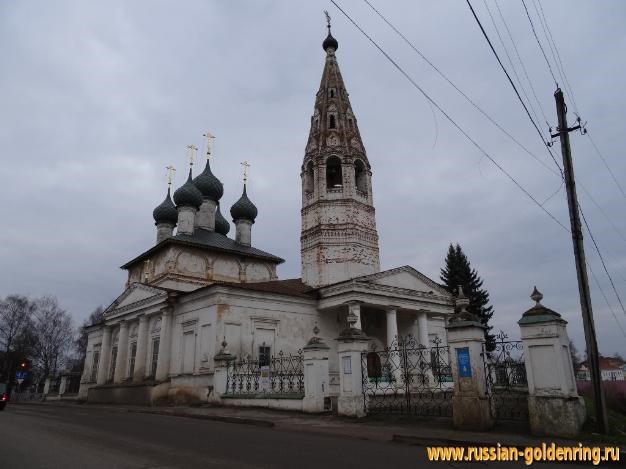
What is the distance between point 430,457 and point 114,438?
5.99 metres

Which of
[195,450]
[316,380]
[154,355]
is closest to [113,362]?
[154,355]

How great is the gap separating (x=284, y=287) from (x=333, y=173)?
789 cm

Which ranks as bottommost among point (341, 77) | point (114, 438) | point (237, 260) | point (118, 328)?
point (114, 438)

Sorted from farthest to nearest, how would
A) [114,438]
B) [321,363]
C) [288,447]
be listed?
[321,363], [114,438], [288,447]

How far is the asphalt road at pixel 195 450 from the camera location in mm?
6281

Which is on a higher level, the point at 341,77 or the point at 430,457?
the point at 341,77

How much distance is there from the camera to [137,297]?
28047mm

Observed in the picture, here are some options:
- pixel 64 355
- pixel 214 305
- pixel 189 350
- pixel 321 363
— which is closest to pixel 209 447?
pixel 321 363

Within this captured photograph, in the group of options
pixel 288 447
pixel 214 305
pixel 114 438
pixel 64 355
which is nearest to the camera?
pixel 288 447

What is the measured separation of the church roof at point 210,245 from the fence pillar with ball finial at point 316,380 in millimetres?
18094

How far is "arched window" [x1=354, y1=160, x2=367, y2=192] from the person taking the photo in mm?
28391

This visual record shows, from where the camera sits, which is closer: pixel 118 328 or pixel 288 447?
pixel 288 447

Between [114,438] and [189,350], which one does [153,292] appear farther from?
[114,438]

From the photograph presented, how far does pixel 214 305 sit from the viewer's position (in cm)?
2191
